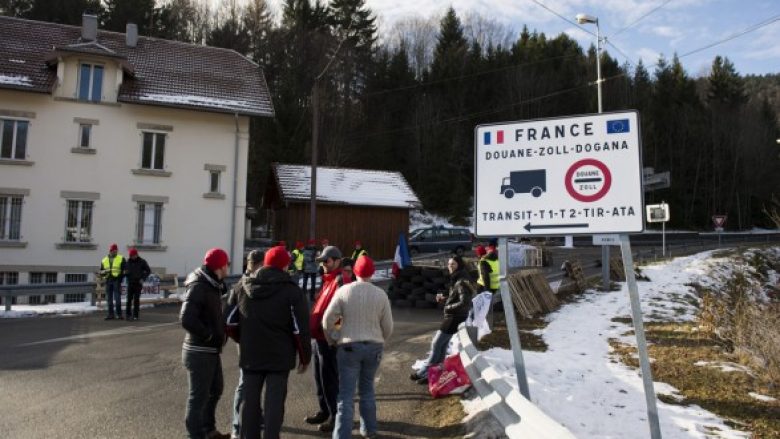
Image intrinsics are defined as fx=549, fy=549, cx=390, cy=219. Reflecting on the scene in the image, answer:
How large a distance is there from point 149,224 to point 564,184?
22.3 metres

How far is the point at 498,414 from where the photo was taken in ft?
16.8

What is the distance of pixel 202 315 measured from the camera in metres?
4.97

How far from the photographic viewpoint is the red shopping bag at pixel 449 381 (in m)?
6.71

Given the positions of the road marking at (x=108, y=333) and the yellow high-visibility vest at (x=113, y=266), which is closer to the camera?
the road marking at (x=108, y=333)

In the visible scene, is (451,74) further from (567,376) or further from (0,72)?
(567,376)

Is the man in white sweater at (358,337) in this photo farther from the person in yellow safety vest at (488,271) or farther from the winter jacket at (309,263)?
the winter jacket at (309,263)

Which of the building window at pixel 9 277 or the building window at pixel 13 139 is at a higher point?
the building window at pixel 13 139

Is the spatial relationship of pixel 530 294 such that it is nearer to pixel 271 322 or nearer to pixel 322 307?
pixel 322 307

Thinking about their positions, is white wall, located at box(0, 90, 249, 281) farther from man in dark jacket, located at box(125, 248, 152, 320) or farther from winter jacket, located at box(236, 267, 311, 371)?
winter jacket, located at box(236, 267, 311, 371)

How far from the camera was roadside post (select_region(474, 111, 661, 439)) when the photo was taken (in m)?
4.61

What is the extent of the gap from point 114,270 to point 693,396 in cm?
1273

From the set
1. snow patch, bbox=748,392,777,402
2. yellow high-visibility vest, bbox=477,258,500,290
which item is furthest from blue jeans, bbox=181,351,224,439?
yellow high-visibility vest, bbox=477,258,500,290

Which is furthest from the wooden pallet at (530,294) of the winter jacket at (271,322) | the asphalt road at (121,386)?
the winter jacket at (271,322)

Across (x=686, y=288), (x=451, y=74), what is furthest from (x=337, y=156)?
(x=686, y=288)
